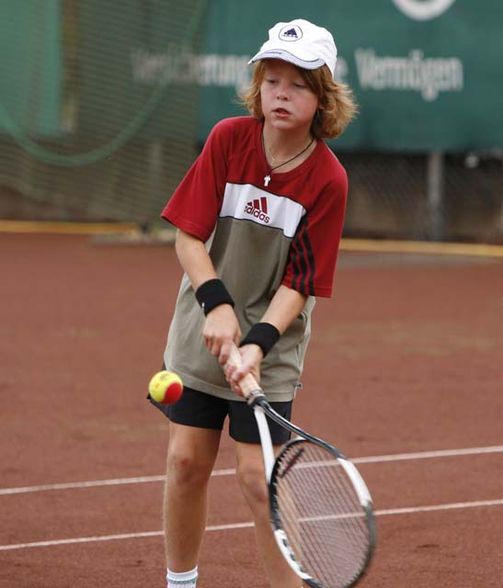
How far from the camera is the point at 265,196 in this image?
4.61m

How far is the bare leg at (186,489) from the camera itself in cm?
471

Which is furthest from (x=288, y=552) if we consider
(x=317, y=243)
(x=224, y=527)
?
(x=224, y=527)

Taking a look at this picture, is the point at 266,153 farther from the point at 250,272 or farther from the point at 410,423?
the point at 410,423

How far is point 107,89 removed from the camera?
1620cm

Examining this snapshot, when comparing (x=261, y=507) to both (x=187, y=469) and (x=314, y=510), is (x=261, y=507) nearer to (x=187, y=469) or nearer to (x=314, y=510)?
(x=187, y=469)

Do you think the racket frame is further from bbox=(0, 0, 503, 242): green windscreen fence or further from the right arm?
bbox=(0, 0, 503, 242): green windscreen fence

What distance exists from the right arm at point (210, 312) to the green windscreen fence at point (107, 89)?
1147 cm

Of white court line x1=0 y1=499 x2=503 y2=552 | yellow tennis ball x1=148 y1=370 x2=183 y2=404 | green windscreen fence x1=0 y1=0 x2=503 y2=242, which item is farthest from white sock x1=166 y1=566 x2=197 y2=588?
green windscreen fence x1=0 y1=0 x2=503 y2=242

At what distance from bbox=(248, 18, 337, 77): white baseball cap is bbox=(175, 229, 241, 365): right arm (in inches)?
23.5

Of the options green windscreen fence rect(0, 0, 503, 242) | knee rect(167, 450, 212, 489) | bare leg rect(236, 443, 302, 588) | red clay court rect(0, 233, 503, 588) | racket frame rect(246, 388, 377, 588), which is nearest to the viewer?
racket frame rect(246, 388, 377, 588)

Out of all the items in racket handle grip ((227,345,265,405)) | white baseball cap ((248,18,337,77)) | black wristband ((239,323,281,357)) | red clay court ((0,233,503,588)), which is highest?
white baseball cap ((248,18,337,77))

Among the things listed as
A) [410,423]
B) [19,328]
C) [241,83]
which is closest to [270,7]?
[241,83]

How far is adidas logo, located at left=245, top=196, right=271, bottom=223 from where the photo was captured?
15.1 feet

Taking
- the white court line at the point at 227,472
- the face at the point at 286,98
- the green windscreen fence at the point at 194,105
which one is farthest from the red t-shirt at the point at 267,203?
the green windscreen fence at the point at 194,105
